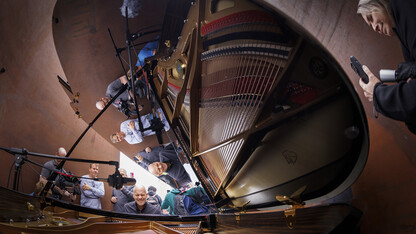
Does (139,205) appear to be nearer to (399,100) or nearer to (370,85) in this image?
(370,85)

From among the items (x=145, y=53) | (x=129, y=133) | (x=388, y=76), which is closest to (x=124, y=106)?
(x=129, y=133)

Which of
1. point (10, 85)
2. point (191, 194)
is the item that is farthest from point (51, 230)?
point (10, 85)

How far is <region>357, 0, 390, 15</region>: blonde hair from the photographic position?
121 cm

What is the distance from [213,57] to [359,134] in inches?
49.8

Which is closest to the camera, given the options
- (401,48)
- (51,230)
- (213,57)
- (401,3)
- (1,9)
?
(401,3)

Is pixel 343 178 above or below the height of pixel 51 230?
above

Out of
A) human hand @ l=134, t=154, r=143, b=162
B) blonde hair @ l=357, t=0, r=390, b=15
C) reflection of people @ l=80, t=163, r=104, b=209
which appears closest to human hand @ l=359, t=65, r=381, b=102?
blonde hair @ l=357, t=0, r=390, b=15

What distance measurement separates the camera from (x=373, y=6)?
130 centimetres

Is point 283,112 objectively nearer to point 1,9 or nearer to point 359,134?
point 359,134

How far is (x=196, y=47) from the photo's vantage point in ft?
7.56

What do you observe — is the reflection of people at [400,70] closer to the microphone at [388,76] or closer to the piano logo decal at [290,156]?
the microphone at [388,76]

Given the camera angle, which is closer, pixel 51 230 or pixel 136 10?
pixel 51 230

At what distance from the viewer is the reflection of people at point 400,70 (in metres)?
1.04

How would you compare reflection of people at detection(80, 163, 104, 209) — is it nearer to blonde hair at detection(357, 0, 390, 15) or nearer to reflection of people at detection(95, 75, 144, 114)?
reflection of people at detection(95, 75, 144, 114)
